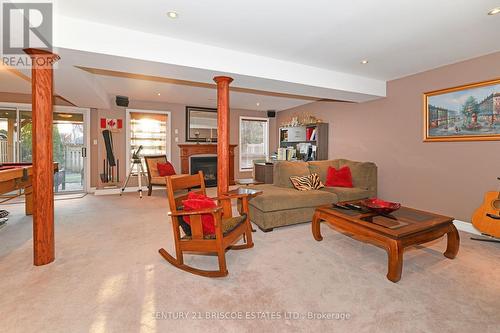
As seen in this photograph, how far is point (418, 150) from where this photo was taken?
12.9 feet

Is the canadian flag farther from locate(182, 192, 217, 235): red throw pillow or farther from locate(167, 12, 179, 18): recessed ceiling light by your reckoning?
locate(182, 192, 217, 235): red throw pillow

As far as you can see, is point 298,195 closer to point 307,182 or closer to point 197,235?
point 307,182

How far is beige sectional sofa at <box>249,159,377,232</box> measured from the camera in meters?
3.22

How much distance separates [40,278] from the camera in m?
2.01

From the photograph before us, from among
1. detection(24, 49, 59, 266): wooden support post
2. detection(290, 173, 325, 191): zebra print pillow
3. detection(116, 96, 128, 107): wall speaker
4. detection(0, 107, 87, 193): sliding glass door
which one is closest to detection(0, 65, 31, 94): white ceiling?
detection(0, 107, 87, 193): sliding glass door

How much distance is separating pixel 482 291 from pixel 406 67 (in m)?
3.09

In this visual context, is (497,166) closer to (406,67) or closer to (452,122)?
(452,122)

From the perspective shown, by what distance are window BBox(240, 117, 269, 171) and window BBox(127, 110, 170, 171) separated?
2223 mm

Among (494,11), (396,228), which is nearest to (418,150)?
(494,11)

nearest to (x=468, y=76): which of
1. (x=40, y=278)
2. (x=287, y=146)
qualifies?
(x=287, y=146)

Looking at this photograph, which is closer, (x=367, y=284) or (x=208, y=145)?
(x=367, y=284)

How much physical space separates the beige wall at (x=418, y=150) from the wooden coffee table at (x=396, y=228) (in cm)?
143

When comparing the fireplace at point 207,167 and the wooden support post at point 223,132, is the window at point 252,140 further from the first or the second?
the wooden support post at point 223,132

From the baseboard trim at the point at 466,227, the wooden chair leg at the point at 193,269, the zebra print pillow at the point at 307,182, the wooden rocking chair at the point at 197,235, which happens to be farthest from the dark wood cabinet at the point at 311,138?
the wooden chair leg at the point at 193,269
